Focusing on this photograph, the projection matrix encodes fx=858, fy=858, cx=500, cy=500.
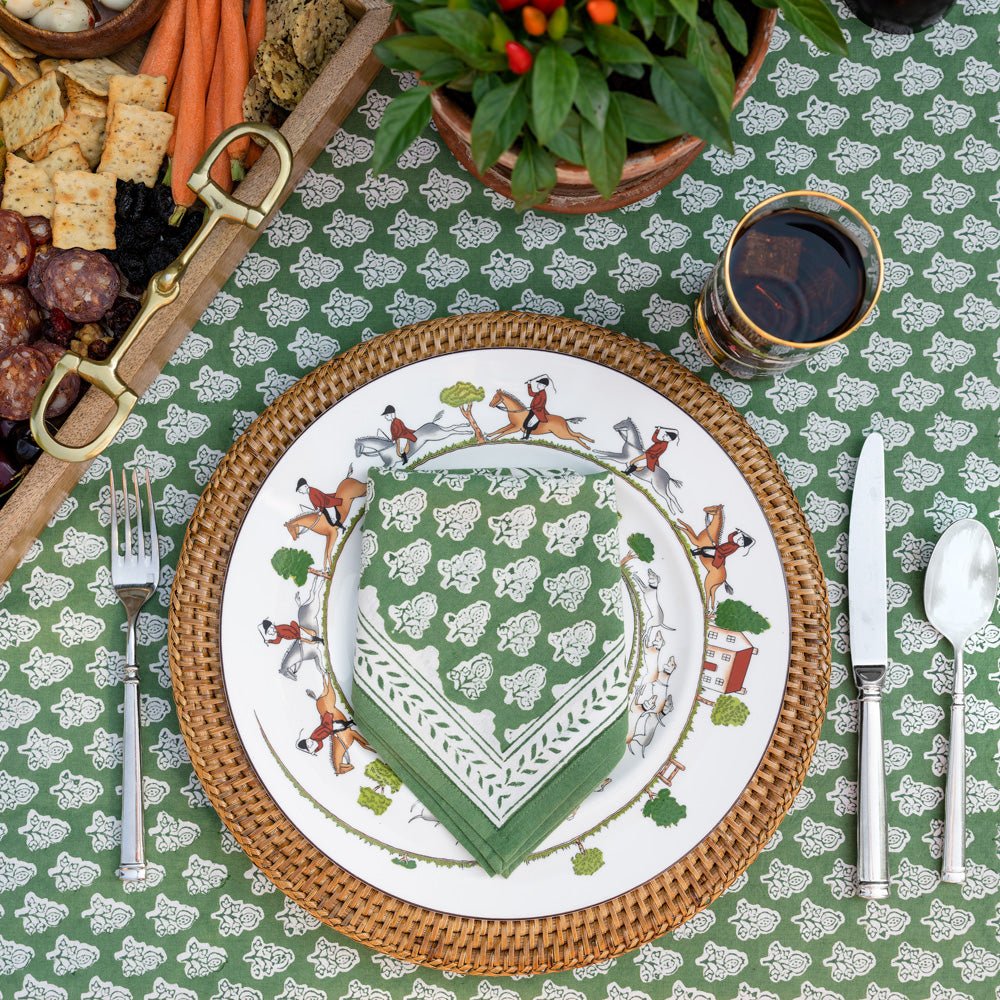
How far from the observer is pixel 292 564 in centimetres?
94

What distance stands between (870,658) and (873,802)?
6.3 inches

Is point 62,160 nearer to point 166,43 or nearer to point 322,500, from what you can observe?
point 166,43

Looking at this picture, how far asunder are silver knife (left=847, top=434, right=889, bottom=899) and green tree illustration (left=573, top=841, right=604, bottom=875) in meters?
0.31

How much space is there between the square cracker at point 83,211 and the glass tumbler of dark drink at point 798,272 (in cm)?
69

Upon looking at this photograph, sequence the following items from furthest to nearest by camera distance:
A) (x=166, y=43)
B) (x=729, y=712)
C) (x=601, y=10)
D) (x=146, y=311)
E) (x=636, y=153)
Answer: (x=166, y=43) < (x=729, y=712) < (x=146, y=311) < (x=636, y=153) < (x=601, y=10)

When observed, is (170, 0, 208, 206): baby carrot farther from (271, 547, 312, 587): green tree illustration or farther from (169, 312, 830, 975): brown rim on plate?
(271, 547, 312, 587): green tree illustration

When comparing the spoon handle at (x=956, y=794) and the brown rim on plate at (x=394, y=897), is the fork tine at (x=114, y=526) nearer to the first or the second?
the brown rim on plate at (x=394, y=897)

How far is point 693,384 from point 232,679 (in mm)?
590

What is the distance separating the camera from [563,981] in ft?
3.29

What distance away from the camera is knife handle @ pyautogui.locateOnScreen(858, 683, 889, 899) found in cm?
96

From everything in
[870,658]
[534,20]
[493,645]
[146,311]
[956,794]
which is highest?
[534,20]

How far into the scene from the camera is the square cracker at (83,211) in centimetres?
98

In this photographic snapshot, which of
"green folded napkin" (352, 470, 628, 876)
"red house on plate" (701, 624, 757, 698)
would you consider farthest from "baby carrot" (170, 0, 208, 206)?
"red house on plate" (701, 624, 757, 698)

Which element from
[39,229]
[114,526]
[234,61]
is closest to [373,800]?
[114,526]
